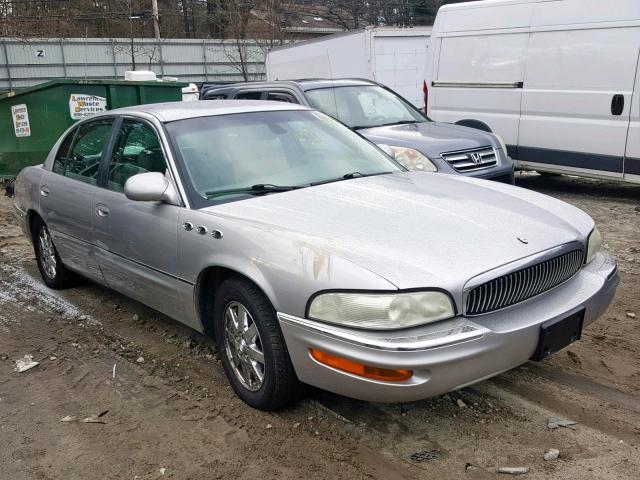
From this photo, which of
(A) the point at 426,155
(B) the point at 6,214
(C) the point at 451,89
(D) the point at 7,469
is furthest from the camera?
(C) the point at 451,89

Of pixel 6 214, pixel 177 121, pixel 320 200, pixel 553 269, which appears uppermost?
pixel 177 121

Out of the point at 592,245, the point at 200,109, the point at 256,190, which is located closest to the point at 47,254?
the point at 200,109

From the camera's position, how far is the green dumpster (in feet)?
32.3

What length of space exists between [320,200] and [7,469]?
2011 mm

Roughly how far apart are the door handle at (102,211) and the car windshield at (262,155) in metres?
0.74

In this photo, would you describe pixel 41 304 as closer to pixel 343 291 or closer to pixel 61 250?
pixel 61 250

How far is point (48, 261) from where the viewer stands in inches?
218

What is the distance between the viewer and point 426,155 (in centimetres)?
696

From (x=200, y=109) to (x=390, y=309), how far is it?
7.49 ft

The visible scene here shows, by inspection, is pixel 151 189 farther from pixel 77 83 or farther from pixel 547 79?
pixel 77 83

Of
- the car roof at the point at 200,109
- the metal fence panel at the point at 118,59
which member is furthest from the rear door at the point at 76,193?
the metal fence panel at the point at 118,59

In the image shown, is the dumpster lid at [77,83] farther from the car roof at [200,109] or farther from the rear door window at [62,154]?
the car roof at [200,109]

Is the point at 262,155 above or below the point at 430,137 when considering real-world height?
above

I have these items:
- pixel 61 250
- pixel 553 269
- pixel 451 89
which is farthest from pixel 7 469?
pixel 451 89
